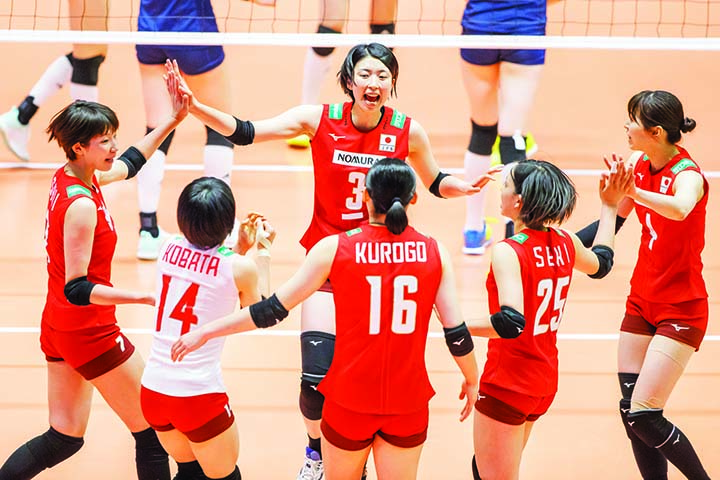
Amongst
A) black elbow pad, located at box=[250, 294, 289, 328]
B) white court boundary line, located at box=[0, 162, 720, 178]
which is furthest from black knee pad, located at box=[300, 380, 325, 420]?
white court boundary line, located at box=[0, 162, 720, 178]

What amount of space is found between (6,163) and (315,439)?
5.96 metres

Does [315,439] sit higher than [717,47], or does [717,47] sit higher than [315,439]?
[717,47]

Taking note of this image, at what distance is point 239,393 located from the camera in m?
5.88

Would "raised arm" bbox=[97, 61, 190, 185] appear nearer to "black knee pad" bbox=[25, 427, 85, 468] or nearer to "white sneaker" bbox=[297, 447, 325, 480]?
"black knee pad" bbox=[25, 427, 85, 468]

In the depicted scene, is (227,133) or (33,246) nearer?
(227,133)

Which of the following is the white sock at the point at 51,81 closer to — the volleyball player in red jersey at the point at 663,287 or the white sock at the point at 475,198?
the white sock at the point at 475,198

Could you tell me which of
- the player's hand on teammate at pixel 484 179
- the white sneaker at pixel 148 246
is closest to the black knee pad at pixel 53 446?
the player's hand on teammate at pixel 484 179

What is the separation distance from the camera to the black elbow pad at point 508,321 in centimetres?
385

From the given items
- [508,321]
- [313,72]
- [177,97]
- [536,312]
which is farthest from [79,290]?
[313,72]

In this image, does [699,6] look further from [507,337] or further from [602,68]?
[507,337]

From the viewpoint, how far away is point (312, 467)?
4824mm

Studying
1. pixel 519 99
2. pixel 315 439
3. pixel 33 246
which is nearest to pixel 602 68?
pixel 519 99

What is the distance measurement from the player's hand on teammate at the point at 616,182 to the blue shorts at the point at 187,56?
13.1 ft

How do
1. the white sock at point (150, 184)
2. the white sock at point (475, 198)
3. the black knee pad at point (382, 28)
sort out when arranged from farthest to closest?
1. the black knee pad at point (382, 28)
2. the white sock at point (475, 198)
3. the white sock at point (150, 184)
